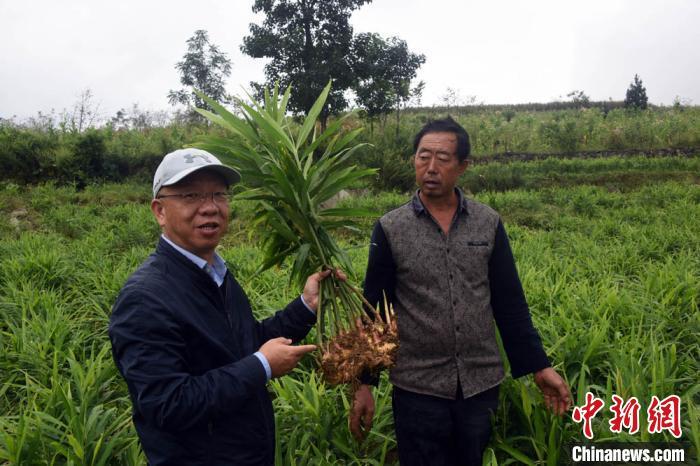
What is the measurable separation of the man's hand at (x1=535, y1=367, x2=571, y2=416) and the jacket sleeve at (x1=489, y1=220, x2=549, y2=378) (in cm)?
4

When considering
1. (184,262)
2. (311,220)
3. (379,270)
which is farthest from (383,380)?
(184,262)

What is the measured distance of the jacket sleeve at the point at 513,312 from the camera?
6.25 feet

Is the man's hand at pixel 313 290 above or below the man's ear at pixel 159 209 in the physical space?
below

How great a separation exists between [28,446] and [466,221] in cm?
218

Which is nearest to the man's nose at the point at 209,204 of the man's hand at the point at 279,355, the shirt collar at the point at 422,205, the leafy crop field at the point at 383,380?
the man's hand at the point at 279,355

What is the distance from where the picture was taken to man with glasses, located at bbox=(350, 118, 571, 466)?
1.80 m

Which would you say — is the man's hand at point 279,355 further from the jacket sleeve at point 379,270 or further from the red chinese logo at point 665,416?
the red chinese logo at point 665,416

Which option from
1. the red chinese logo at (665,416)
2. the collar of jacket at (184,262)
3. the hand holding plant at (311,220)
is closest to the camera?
the collar of jacket at (184,262)

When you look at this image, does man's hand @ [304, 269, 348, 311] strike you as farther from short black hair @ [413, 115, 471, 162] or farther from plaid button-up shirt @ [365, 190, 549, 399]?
short black hair @ [413, 115, 471, 162]

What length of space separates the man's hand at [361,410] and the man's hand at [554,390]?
69 cm

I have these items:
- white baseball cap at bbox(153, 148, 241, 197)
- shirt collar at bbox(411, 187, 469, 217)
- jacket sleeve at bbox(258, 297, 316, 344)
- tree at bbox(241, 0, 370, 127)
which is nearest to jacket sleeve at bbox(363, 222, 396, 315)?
shirt collar at bbox(411, 187, 469, 217)

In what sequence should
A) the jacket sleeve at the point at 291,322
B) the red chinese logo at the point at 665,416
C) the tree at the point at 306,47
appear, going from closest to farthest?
the jacket sleeve at the point at 291,322 → the red chinese logo at the point at 665,416 → the tree at the point at 306,47

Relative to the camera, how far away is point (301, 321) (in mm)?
1761

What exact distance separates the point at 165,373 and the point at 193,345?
148mm
